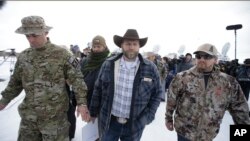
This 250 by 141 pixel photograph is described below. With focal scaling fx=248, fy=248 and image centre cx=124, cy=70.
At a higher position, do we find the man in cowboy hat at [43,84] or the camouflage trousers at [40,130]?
the man in cowboy hat at [43,84]

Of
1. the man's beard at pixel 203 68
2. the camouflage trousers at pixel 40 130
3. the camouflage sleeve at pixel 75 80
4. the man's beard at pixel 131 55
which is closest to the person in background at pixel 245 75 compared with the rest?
the man's beard at pixel 203 68

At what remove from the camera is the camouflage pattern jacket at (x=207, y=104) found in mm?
2434

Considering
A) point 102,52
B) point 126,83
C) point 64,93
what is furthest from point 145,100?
point 102,52

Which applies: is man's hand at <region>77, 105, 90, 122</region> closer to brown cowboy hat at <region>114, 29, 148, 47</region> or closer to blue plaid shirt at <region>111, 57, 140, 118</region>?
blue plaid shirt at <region>111, 57, 140, 118</region>

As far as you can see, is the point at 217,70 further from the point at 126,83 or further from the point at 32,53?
the point at 32,53

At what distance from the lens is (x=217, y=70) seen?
2.54 m

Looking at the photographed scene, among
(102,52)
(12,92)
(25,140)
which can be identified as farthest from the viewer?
(102,52)

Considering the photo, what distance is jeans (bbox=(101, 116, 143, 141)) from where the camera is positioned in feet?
8.64

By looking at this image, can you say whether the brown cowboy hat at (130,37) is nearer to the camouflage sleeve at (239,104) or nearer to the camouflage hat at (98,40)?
the camouflage hat at (98,40)

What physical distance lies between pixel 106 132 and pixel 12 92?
1053 millimetres

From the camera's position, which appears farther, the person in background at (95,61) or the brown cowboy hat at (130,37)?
the person in background at (95,61)

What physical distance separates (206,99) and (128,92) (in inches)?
30.5

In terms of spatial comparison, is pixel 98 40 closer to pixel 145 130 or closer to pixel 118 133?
pixel 118 133

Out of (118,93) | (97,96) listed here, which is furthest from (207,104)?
(97,96)
